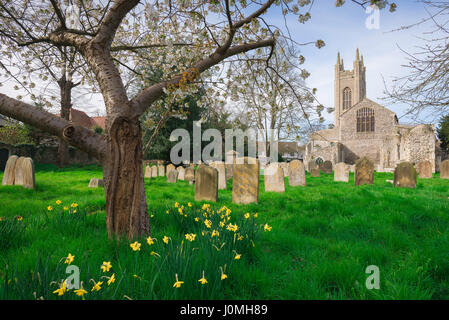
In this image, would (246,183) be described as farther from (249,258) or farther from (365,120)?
(365,120)

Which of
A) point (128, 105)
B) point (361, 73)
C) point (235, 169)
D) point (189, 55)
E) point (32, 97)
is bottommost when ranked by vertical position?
point (235, 169)

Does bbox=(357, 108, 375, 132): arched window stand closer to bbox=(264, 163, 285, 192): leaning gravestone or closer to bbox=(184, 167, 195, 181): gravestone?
bbox=(184, 167, 195, 181): gravestone

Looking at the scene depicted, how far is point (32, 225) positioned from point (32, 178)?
5.75m

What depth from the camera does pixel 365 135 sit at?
3772cm

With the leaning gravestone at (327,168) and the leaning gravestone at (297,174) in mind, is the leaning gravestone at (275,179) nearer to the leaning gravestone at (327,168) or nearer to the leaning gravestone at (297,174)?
the leaning gravestone at (297,174)

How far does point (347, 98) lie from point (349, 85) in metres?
3.25

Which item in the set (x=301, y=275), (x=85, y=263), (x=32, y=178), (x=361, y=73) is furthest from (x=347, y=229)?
(x=361, y=73)

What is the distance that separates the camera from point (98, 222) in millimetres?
3562

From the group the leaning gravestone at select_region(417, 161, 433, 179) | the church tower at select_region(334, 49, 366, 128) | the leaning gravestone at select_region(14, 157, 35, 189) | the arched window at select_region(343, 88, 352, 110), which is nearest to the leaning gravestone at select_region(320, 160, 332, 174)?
the leaning gravestone at select_region(417, 161, 433, 179)

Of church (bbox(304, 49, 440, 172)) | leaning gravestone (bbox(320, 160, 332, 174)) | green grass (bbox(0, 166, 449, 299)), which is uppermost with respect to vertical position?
church (bbox(304, 49, 440, 172))

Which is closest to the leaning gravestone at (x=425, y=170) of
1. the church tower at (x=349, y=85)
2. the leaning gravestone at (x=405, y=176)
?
the leaning gravestone at (x=405, y=176)

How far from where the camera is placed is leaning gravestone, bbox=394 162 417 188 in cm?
921

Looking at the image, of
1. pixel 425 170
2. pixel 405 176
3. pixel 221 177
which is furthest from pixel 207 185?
pixel 425 170
